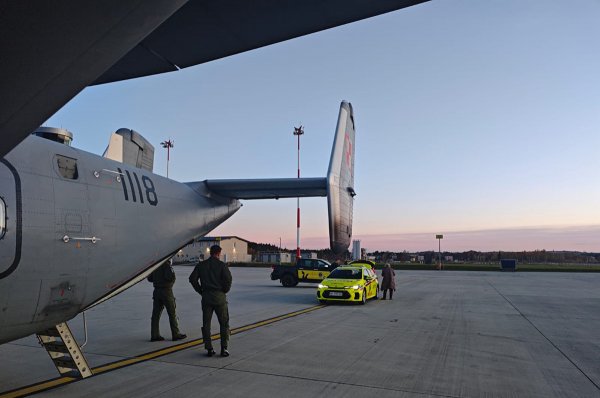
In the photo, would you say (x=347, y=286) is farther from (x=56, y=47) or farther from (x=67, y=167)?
(x=56, y=47)

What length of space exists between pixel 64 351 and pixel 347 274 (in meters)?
12.0

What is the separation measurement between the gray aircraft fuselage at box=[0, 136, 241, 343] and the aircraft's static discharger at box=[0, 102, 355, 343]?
0.04ft

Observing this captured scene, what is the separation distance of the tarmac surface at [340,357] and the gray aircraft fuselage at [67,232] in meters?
1.39

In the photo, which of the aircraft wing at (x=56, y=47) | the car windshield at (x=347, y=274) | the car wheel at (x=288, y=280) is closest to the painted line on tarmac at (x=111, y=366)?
the aircraft wing at (x=56, y=47)

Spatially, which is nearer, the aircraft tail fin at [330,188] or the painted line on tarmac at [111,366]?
the painted line on tarmac at [111,366]

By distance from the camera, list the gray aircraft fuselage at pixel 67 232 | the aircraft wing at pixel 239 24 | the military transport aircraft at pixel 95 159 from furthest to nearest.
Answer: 1. the gray aircraft fuselage at pixel 67 232
2. the aircraft wing at pixel 239 24
3. the military transport aircraft at pixel 95 159

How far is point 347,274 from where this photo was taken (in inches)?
655

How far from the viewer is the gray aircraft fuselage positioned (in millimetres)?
4574

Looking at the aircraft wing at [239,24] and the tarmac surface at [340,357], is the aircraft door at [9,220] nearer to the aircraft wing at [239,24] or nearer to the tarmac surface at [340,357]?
the aircraft wing at [239,24]

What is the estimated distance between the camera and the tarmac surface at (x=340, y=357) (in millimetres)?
5918

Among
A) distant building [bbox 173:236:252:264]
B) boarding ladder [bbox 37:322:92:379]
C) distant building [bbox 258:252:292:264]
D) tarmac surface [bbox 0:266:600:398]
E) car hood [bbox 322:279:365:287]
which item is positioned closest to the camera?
boarding ladder [bbox 37:322:92:379]

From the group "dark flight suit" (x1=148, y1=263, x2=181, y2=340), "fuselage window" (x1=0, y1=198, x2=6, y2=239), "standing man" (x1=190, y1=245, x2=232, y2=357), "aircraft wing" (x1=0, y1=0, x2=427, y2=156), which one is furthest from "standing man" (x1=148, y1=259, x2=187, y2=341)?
"aircraft wing" (x1=0, y1=0, x2=427, y2=156)

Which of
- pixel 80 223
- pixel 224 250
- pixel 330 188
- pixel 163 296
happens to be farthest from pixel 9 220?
pixel 224 250

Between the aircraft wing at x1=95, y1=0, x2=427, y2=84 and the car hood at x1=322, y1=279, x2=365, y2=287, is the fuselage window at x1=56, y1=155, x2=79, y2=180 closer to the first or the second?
the aircraft wing at x1=95, y1=0, x2=427, y2=84
